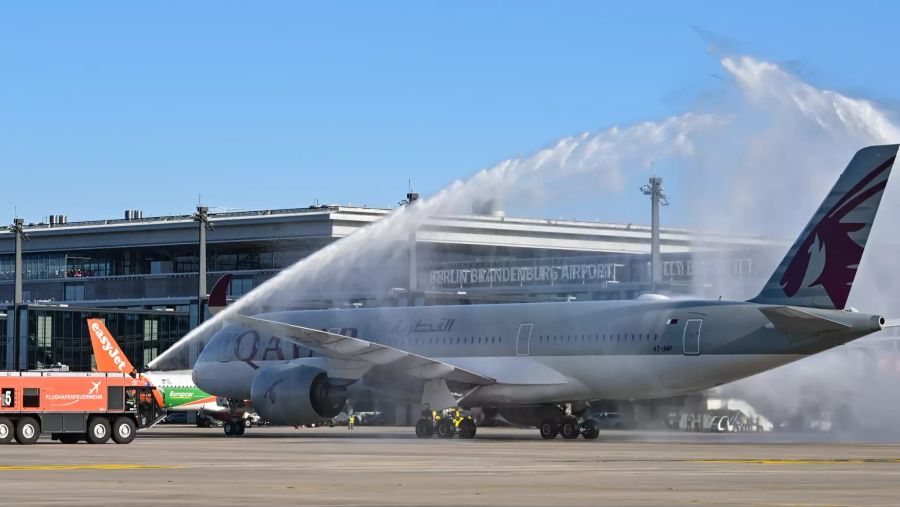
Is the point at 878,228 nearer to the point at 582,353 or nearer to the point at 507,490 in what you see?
the point at 582,353

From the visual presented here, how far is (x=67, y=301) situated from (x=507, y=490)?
343 ft

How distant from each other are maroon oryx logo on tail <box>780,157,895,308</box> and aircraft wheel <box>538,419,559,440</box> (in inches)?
476

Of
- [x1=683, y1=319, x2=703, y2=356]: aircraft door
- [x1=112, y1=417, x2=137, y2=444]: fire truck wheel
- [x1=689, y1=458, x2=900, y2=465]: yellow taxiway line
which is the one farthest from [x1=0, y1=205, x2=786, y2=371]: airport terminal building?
[x1=689, y1=458, x2=900, y2=465]: yellow taxiway line

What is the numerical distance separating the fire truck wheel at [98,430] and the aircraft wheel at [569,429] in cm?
1597

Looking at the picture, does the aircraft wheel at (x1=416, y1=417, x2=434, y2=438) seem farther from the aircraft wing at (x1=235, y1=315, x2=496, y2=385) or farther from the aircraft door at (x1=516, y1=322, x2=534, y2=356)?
the aircraft door at (x1=516, y1=322, x2=534, y2=356)

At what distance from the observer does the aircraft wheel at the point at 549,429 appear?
2094 inches

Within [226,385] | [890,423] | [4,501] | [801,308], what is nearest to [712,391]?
[890,423]

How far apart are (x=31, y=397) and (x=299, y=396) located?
35.8ft

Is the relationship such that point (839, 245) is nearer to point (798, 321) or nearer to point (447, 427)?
point (798, 321)

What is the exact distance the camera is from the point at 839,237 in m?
44.2

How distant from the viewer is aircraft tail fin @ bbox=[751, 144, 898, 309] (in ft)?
144

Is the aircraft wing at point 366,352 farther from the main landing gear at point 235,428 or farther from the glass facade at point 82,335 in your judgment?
the glass facade at point 82,335

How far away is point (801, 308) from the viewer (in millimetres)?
44125

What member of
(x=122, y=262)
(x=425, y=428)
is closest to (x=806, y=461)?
(x=425, y=428)
